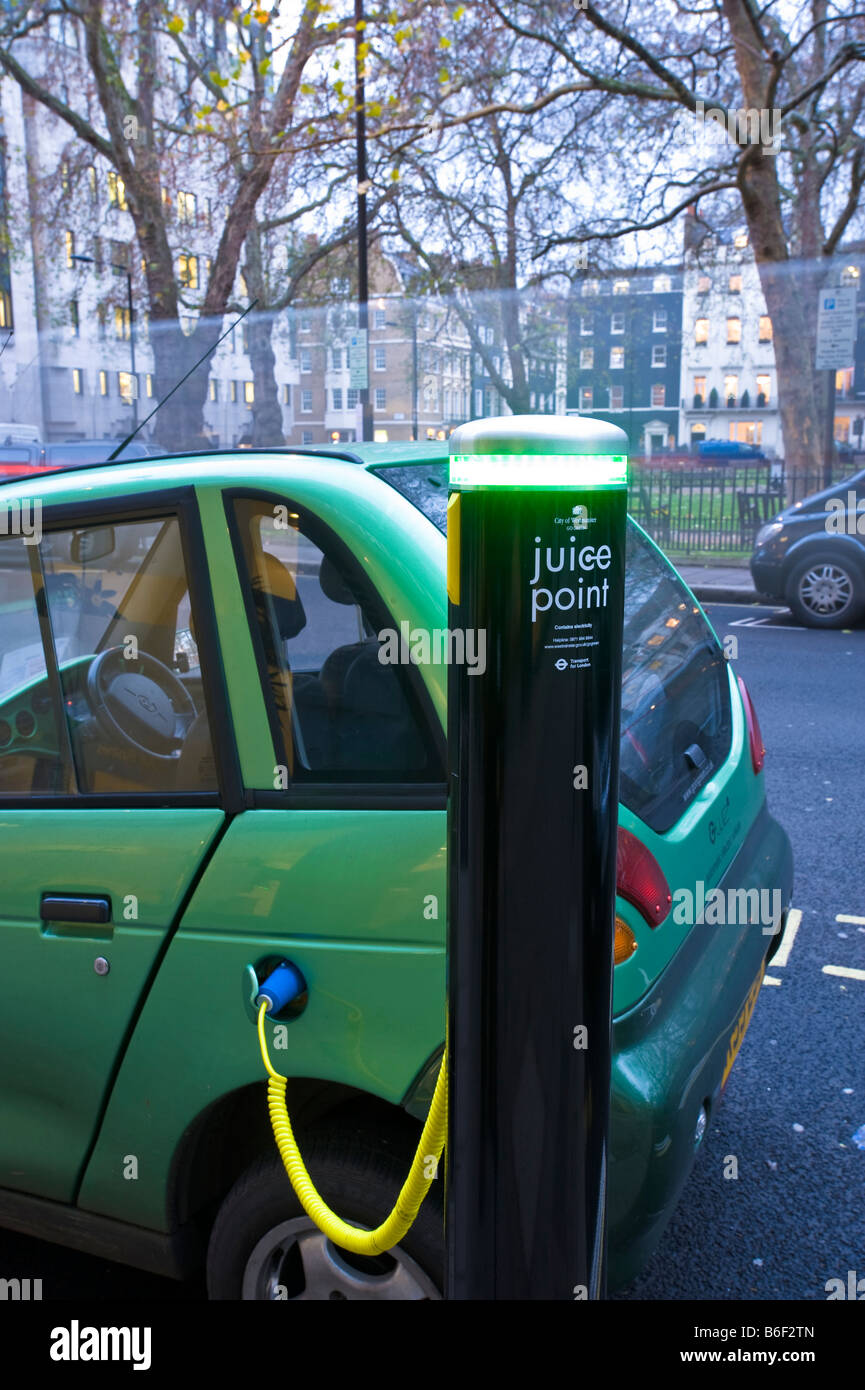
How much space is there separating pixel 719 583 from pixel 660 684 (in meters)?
14.3

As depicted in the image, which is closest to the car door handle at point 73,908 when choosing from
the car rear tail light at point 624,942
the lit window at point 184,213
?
the car rear tail light at point 624,942

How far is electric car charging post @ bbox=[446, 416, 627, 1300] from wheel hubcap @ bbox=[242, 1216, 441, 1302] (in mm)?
706

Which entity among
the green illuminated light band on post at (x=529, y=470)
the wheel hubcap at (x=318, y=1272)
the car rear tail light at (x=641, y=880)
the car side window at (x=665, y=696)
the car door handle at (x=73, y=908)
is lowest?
the wheel hubcap at (x=318, y=1272)

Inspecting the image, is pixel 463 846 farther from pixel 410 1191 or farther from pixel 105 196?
pixel 105 196

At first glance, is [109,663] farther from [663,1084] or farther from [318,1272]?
[663,1084]

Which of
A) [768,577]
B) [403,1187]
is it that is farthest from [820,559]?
[403,1187]

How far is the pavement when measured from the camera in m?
15.2

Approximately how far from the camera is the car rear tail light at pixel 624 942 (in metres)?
1.96

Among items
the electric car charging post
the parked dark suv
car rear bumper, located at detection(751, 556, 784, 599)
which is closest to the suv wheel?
the parked dark suv

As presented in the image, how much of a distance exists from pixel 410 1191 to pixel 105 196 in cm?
3014

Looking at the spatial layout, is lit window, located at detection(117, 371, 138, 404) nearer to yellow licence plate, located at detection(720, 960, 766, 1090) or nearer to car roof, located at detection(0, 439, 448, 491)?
car roof, located at detection(0, 439, 448, 491)

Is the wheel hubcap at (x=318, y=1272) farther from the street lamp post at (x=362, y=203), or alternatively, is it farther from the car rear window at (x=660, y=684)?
the street lamp post at (x=362, y=203)

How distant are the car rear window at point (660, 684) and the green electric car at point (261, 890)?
1 cm
